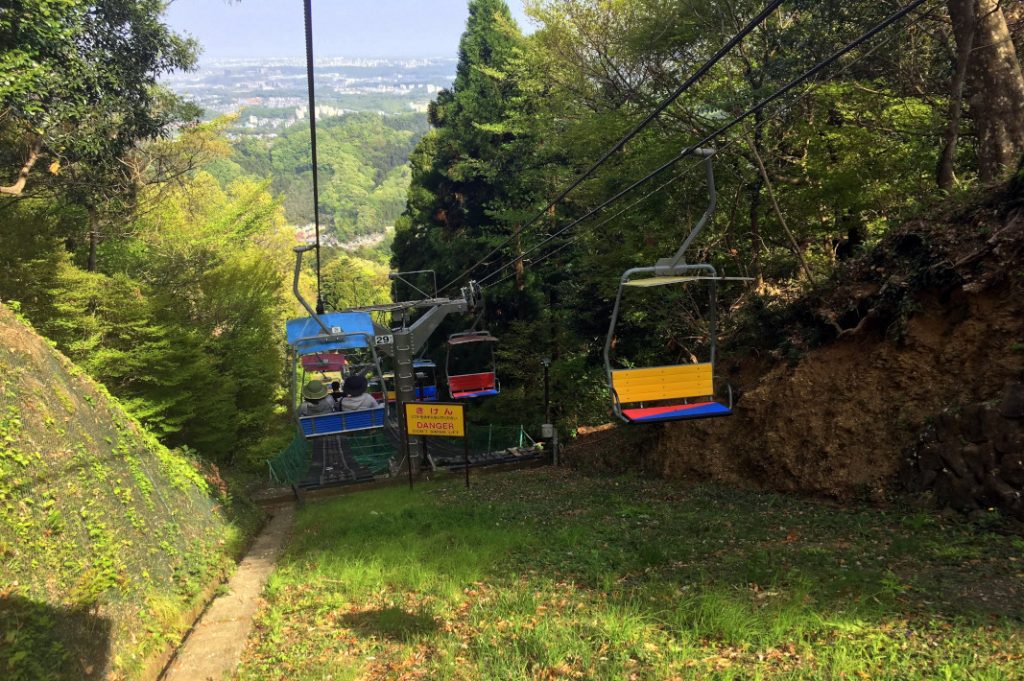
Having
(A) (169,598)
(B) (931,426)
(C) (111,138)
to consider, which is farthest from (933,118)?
(C) (111,138)

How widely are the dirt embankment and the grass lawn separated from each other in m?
0.98

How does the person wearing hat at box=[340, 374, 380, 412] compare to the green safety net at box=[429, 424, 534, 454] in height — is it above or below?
above

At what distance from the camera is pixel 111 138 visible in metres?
17.9

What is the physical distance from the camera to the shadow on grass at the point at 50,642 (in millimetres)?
4944

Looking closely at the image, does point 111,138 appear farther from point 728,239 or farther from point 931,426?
point 931,426

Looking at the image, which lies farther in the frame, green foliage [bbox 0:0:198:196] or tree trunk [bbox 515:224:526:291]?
tree trunk [bbox 515:224:526:291]

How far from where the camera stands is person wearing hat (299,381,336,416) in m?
14.0

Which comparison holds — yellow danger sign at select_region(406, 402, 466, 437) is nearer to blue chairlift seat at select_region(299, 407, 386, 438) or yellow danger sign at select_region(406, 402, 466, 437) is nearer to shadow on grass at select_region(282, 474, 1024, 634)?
blue chairlift seat at select_region(299, 407, 386, 438)

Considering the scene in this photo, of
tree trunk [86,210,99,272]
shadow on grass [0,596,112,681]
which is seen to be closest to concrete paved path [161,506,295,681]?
shadow on grass [0,596,112,681]

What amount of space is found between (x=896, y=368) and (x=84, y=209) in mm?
23652

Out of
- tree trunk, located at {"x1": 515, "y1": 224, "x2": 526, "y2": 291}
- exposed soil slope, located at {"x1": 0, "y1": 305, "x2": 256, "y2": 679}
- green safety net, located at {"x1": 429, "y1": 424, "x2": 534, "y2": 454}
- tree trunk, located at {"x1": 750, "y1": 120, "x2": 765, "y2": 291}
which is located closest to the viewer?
exposed soil slope, located at {"x1": 0, "y1": 305, "x2": 256, "y2": 679}

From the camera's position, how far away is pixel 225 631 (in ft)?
24.8

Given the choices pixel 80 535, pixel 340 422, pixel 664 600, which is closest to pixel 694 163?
pixel 340 422

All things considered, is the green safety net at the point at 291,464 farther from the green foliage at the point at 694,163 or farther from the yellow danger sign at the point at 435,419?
the green foliage at the point at 694,163
